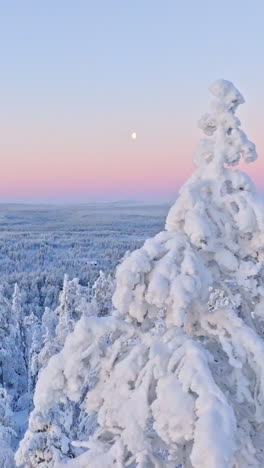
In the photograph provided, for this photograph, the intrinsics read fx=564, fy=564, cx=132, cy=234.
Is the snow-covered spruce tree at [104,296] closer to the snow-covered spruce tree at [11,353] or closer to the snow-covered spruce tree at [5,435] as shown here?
the snow-covered spruce tree at [5,435]

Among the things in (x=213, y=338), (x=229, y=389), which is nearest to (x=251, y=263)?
(x=213, y=338)

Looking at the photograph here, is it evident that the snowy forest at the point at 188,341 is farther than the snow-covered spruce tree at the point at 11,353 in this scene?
Answer: No

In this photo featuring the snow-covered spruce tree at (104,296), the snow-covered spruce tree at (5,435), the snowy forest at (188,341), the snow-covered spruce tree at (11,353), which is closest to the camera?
the snowy forest at (188,341)

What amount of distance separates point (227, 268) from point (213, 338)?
69 centimetres

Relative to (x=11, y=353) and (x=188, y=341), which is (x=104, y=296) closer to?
(x=11, y=353)

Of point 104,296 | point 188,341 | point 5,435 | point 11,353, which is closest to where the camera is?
point 188,341

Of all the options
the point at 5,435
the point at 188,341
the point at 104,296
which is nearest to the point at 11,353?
the point at 104,296

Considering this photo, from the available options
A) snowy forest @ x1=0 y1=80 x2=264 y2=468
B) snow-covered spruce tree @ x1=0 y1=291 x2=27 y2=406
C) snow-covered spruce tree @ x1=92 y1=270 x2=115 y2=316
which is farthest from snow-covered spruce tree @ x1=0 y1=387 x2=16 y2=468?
snow-covered spruce tree @ x1=0 y1=291 x2=27 y2=406

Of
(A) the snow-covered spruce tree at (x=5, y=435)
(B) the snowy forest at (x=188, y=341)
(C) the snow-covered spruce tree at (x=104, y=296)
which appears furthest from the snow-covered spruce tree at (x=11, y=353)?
(B) the snowy forest at (x=188, y=341)

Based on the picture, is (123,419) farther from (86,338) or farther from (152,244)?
(152,244)

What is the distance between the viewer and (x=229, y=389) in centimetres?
514

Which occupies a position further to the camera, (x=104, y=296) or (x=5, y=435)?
(x=104, y=296)

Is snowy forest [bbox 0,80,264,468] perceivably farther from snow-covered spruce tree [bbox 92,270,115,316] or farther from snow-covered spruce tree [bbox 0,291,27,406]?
snow-covered spruce tree [bbox 0,291,27,406]

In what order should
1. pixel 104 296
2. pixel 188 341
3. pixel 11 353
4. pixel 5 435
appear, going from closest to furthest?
pixel 188 341 < pixel 5 435 < pixel 104 296 < pixel 11 353
